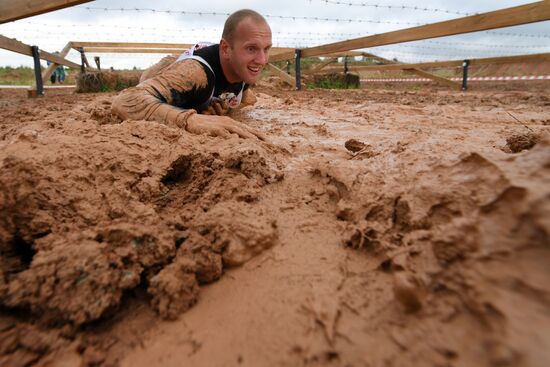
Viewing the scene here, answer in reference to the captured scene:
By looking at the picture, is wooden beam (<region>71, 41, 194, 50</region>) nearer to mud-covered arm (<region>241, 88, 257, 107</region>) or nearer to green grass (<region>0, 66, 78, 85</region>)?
mud-covered arm (<region>241, 88, 257, 107</region>)

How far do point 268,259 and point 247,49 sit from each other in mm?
2194

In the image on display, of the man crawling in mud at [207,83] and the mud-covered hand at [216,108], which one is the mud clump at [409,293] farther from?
the mud-covered hand at [216,108]

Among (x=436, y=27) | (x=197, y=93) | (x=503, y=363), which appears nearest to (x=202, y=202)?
(x=503, y=363)

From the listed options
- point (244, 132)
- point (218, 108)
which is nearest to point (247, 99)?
point (218, 108)

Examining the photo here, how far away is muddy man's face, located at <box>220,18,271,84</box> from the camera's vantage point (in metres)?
2.64

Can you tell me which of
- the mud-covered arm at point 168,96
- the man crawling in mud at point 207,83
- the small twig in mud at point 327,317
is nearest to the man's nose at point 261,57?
the man crawling in mud at point 207,83

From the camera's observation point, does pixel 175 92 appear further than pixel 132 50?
No

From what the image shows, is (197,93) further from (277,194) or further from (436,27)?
(436,27)

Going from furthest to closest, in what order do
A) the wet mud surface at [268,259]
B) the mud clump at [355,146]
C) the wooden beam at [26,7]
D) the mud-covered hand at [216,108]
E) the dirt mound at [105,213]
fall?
the mud-covered hand at [216,108] → the wooden beam at [26,7] → the mud clump at [355,146] → the dirt mound at [105,213] → the wet mud surface at [268,259]

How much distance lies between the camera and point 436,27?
4.79 metres

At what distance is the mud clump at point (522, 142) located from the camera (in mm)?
1573

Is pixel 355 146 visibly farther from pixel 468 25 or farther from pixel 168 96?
pixel 468 25

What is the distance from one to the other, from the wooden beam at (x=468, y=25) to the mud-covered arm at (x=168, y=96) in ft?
12.6

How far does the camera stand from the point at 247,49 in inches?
106
